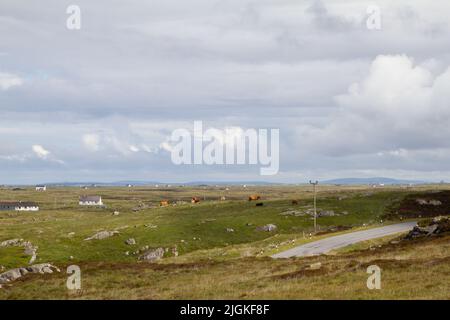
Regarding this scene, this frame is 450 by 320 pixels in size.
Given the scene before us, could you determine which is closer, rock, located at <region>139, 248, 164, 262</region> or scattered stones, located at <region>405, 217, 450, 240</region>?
scattered stones, located at <region>405, 217, 450, 240</region>

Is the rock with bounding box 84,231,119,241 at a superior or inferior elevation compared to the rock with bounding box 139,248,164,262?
superior

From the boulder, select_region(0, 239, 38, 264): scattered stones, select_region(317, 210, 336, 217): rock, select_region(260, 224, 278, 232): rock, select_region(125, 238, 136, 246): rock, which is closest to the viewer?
select_region(0, 239, 38, 264): scattered stones

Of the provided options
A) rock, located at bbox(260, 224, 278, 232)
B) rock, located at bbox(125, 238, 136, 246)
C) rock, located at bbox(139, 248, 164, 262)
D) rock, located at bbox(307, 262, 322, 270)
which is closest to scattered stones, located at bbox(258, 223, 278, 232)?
rock, located at bbox(260, 224, 278, 232)

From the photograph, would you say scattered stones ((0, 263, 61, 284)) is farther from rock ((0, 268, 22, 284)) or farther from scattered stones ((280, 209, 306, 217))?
scattered stones ((280, 209, 306, 217))

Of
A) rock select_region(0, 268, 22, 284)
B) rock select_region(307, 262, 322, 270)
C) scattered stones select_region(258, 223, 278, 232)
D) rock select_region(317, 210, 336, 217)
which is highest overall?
rock select_region(307, 262, 322, 270)

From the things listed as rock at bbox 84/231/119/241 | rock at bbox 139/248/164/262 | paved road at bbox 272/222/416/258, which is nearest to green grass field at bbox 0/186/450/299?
rock at bbox 139/248/164/262

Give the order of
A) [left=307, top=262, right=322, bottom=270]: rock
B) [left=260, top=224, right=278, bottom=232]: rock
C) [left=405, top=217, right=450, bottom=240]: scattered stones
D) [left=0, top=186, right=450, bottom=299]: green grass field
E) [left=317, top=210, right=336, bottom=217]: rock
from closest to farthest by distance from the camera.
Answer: [left=0, top=186, right=450, bottom=299]: green grass field
[left=307, top=262, right=322, bottom=270]: rock
[left=405, top=217, right=450, bottom=240]: scattered stones
[left=260, top=224, right=278, bottom=232]: rock
[left=317, top=210, right=336, bottom=217]: rock
